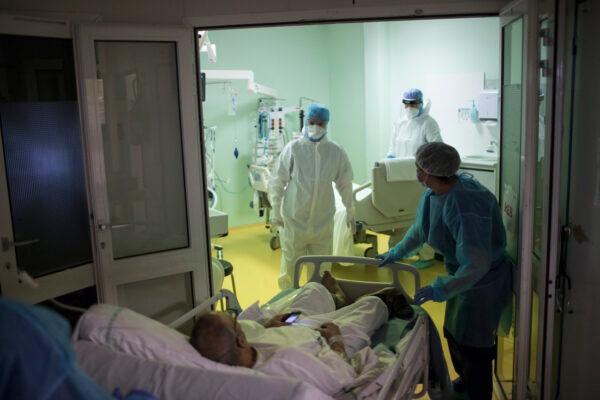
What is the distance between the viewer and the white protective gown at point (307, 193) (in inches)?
176

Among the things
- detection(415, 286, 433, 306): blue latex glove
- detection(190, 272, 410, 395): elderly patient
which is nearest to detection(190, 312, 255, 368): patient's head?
detection(190, 272, 410, 395): elderly patient

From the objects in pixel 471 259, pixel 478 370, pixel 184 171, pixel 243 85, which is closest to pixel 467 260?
pixel 471 259

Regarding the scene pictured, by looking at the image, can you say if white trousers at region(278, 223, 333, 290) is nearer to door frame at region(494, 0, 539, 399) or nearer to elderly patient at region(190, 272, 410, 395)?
elderly patient at region(190, 272, 410, 395)

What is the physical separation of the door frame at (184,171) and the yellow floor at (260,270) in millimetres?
1366

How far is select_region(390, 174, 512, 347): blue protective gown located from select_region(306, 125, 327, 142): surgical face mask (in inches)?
66.9

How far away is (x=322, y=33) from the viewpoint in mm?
7238

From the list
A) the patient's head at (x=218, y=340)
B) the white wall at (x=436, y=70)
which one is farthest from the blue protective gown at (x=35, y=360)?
the white wall at (x=436, y=70)

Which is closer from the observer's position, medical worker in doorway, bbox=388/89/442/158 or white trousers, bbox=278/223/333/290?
white trousers, bbox=278/223/333/290

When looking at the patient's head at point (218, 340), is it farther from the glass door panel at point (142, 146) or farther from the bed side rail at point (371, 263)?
the glass door panel at point (142, 146)

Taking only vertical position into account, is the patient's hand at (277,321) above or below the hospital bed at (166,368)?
below

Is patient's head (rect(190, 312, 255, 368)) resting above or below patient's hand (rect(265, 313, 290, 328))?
above

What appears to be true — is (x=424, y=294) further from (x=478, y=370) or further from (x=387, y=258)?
(x=478, y=370)

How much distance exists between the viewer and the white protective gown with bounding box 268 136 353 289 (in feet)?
14.7

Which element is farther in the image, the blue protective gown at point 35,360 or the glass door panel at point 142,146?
the glass door panel at point 142,146
